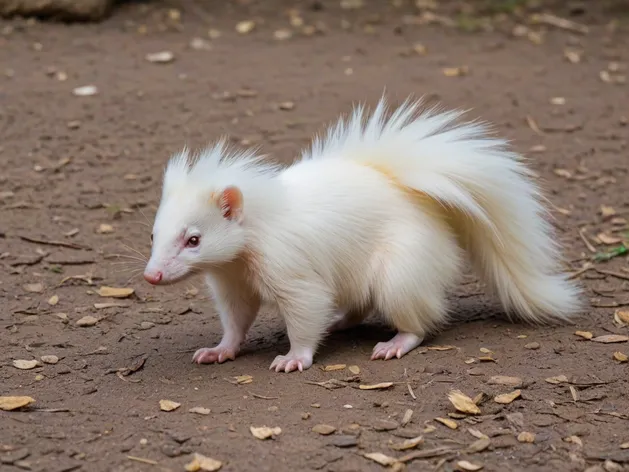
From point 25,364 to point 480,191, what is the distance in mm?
2384

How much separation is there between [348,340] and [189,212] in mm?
1271

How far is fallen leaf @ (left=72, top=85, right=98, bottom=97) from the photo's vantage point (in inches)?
346

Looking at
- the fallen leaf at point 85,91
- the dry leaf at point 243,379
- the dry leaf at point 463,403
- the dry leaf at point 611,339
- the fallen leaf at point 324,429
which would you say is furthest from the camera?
the fallen leaf at point 85,91

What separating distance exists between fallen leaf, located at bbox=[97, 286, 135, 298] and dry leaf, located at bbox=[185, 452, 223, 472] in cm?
217

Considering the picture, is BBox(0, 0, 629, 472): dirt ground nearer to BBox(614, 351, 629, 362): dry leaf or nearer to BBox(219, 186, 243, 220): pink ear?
BBox(614, 351, 629, 362): dry leaf

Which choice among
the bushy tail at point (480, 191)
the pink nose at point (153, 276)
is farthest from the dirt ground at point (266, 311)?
the pink nose at point (153, 276)

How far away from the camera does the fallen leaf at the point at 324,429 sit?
393 centimetres

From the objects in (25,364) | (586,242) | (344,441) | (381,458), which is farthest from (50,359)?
(586,242)

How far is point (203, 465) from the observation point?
3.67 metres

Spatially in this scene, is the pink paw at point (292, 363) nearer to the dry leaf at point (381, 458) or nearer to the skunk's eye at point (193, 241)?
the skunk's eye at point (193, 241)

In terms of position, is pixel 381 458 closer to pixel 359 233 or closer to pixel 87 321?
pixel 359 233

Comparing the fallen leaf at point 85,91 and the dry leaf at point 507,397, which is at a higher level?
the dry leaf at point 507,397

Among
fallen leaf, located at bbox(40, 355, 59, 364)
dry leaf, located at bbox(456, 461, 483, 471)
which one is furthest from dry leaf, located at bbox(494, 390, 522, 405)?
fallen leaf, located at bbox(40, 355, 59, 364)

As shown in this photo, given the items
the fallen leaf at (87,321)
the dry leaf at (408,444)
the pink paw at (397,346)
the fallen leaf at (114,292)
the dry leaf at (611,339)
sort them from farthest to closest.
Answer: the fallen leaf at (114,292) < the fallen leaf at (87,321) < the dry leaf at (611,339) < the pink paw at (397,346) < the dry leaf at (408,444)
